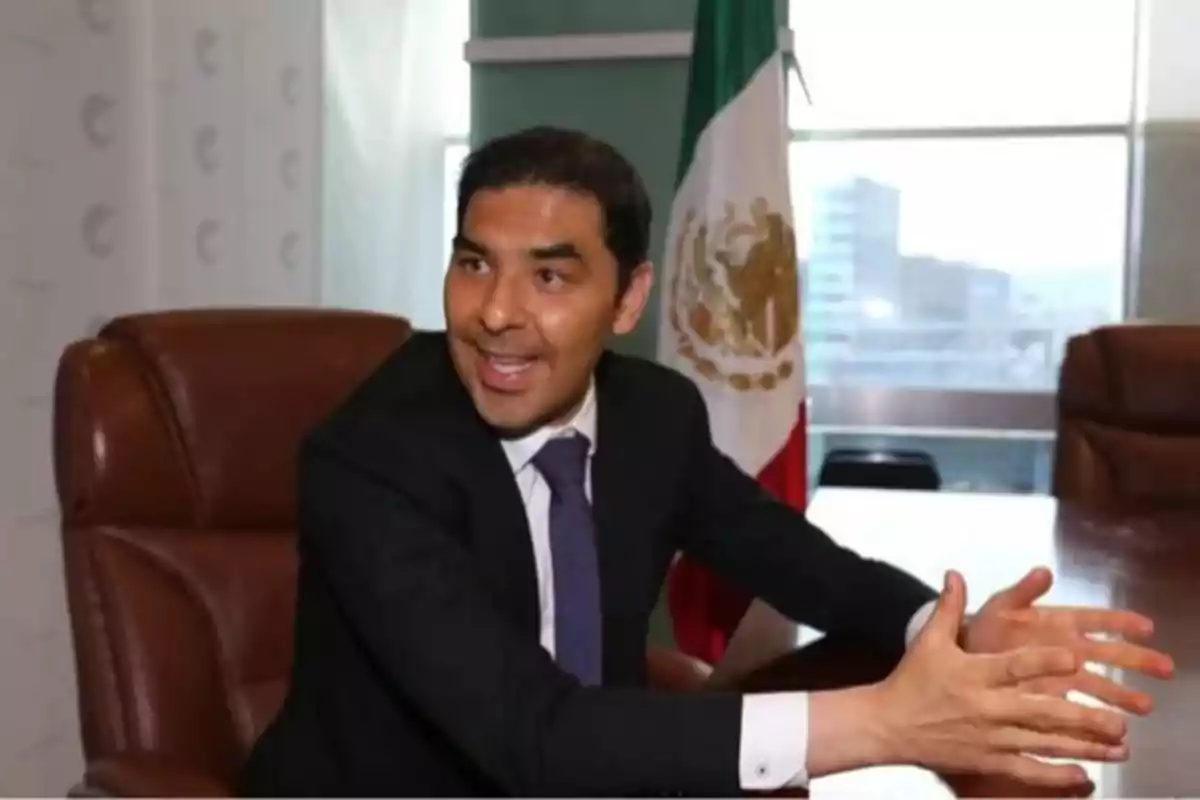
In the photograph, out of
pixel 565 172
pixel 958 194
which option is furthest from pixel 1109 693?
pixel 958 194

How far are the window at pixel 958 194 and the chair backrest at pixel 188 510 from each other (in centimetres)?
232

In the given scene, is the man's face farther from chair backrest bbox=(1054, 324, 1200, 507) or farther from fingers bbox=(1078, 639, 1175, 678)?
chair backrest bbox=(1054, 324, 1200, 507)

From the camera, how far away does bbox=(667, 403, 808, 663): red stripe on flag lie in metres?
2.89

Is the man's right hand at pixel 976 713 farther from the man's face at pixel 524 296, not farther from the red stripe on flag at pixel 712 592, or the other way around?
the red stripe on flag at pixel 712 592

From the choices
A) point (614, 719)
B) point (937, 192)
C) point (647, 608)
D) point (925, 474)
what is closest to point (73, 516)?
point (647, 608)

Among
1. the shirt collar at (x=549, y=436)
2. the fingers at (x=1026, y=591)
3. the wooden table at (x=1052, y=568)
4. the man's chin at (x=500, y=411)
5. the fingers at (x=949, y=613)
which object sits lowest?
the wooden table at (x=1052, y=568)

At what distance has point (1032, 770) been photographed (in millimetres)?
913


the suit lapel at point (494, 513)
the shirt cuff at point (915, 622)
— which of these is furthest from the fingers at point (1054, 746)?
the suit lapel at point (494, 513)

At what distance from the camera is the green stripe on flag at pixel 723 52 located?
119 inches

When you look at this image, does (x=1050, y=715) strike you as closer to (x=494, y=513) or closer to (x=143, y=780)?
(x=494, y=513)

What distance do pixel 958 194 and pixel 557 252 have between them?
2.78 m

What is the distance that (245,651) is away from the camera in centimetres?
152

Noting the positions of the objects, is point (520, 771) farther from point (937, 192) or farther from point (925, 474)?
point (937, 192)

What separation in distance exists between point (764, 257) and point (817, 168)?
3.02 feet
